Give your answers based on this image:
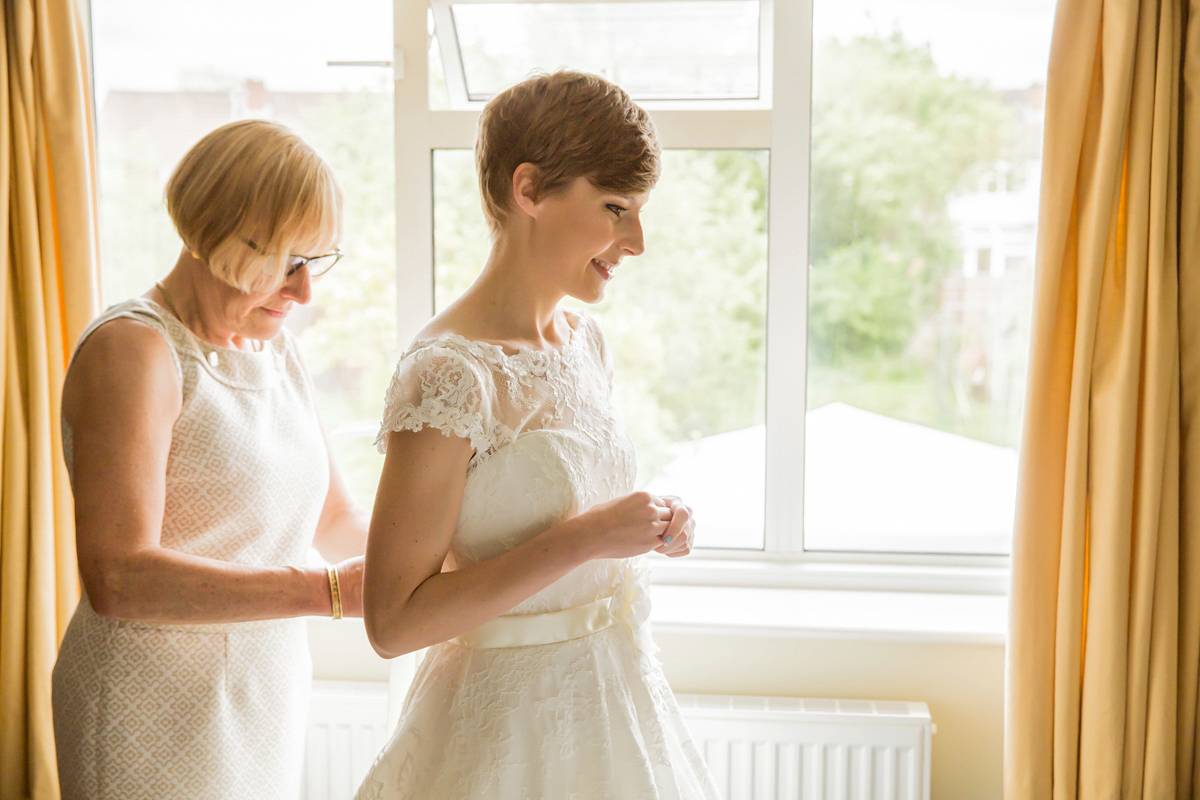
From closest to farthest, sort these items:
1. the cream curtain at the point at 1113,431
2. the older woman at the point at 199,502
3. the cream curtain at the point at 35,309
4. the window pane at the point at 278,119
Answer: the older woman at the point at 199,502
the cream curtain at the point at 1113,431
the cream curtain at the point at 35,309
the window pane at the point at 278,119

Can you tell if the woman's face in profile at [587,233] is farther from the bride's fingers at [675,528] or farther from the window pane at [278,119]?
the window pane at [278,119]

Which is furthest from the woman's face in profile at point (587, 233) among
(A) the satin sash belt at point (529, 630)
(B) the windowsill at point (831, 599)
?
(B) the windowsill at point (831, 599)

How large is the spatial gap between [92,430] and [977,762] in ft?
6.36

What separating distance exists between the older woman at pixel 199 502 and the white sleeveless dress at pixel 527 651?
209 mm

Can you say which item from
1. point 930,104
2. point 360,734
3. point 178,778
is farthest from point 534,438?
point 930,104

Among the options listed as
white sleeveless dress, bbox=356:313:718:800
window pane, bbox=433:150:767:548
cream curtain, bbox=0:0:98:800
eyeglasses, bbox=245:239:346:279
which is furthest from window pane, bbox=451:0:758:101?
white sleeveless dress, bbox=356:313:718:800

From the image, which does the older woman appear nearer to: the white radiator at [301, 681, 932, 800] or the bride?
the bride

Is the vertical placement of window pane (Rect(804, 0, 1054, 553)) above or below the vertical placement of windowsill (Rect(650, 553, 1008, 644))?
above

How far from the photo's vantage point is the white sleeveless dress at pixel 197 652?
123 centimetres

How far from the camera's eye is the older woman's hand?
1238 millimetres

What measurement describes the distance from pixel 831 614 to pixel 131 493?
5.11ft

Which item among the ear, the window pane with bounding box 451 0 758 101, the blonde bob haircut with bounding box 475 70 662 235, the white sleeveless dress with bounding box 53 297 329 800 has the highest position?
the window pane with bounding box 451 0 758 101

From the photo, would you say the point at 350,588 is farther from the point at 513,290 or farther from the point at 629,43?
the point at 629,43

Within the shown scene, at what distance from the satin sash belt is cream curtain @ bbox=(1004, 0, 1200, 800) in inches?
46.2
